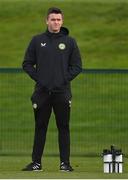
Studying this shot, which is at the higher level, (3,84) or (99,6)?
(99,6)

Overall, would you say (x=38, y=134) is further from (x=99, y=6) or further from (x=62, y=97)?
(x=99, y=6)

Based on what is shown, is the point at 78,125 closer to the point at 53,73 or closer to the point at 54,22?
the point at 53,73

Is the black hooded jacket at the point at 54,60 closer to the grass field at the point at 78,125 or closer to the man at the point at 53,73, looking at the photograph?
the man at the point at 53,73

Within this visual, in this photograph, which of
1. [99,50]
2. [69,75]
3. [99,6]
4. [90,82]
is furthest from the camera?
[99,6]

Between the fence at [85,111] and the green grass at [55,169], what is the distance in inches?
32.9

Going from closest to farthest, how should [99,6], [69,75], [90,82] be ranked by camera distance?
[69,75]
[90,82]
[99,6]

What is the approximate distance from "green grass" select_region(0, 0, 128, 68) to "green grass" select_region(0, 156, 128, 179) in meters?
10.9

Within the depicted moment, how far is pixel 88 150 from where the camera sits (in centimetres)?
1511

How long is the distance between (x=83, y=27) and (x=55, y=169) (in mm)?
15661

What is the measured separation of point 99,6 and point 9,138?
47.7 feet

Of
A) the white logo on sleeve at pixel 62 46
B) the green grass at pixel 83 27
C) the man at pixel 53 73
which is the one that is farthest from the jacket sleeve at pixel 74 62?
the green grass at pixel 83 27

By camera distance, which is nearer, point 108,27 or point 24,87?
point 24,87

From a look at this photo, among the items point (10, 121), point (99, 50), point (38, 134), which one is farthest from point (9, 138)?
point (99, 50)

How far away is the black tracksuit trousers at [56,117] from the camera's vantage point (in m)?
11.2
